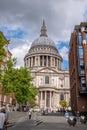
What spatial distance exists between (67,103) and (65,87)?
1226cm

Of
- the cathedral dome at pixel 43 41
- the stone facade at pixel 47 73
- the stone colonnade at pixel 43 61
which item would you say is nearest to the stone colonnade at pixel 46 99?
the stone facade at pixel 47 73

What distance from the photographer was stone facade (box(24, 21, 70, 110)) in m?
130

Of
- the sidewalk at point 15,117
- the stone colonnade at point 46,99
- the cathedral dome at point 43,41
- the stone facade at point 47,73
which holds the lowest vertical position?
the sidewalk at point 15,117

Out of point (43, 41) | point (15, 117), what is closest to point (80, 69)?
point (15, 117)

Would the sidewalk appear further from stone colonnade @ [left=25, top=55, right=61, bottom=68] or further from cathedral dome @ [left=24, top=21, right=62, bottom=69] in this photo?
stone colonnade @ [left=25, top=55, right=61, bottom=68]

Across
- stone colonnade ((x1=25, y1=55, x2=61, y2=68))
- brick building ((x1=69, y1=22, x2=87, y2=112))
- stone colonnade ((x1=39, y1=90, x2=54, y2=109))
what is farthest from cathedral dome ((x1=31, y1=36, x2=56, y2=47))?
brick building ((x1=69, y1=22, x2=87, y2=112))

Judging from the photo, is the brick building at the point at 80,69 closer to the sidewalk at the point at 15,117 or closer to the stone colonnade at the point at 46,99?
the sidewalk at the point at 15,117

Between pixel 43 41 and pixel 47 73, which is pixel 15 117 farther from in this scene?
pixel 43 41

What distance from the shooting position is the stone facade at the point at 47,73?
426 ft

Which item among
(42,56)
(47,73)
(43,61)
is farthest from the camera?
(42,56)

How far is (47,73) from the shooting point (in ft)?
459

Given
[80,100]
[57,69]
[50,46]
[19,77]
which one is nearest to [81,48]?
[80,100]

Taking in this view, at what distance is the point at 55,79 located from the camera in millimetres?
140125

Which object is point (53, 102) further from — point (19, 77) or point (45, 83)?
point (19, 77)
